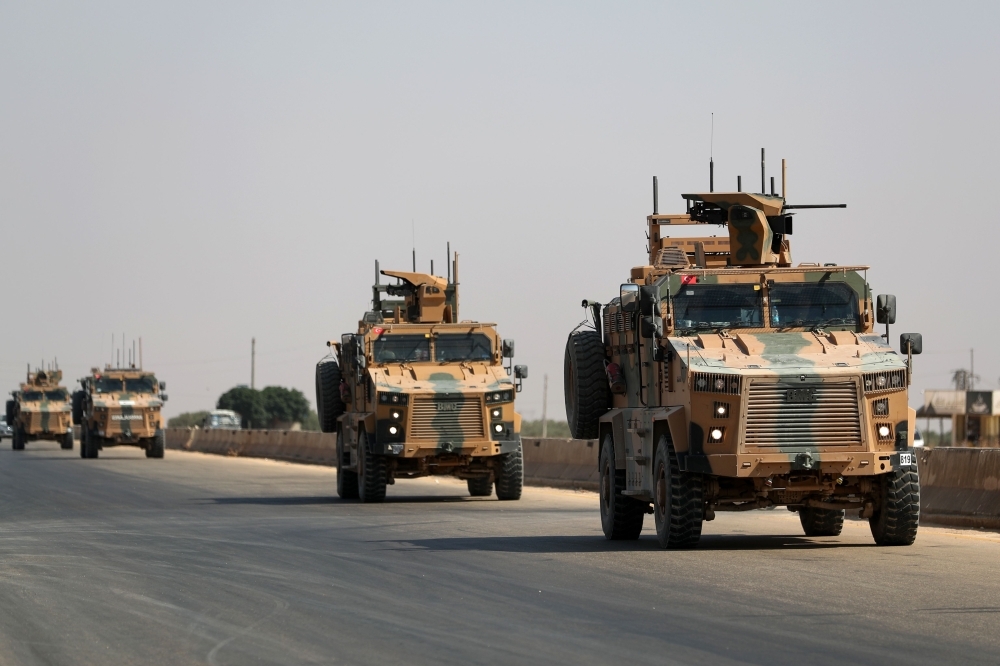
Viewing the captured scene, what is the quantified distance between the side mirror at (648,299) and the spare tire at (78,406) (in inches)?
1633

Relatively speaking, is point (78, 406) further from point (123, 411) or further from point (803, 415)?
point (803, 415)

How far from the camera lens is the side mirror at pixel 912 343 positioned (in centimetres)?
1669

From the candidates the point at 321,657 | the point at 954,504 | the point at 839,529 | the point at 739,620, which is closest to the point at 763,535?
the point at 839,529

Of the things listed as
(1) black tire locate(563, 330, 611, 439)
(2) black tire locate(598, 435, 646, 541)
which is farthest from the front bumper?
(1) black tire locate(563, 330, 611, 439)

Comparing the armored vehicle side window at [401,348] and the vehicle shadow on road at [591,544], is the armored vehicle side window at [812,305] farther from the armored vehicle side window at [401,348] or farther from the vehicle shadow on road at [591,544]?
the armored vehicle side window at [401,348]

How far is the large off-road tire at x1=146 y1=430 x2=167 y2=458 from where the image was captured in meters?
53.4

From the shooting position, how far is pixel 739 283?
16938 millimetres

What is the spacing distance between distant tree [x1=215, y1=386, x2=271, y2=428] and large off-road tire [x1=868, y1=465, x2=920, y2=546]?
4836 inches

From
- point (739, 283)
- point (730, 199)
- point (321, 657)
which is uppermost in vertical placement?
point (730, 199)

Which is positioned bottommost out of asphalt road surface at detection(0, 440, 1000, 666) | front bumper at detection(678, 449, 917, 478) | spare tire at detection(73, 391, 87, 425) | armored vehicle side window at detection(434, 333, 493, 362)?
asphalt road surface at detection(0, 440, 1000, 666)

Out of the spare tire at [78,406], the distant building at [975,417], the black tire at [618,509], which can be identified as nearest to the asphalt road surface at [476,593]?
the black tire at [618,509]

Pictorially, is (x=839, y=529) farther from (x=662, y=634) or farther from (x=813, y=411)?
(x=662, y=634)

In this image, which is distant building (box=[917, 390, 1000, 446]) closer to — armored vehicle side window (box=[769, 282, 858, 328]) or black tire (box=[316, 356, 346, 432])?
black tire (box=[316, 356, 346, 432])

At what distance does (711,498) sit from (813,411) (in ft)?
4.31
